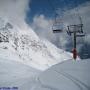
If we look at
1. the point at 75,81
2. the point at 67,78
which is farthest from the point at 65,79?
the point at 75,81

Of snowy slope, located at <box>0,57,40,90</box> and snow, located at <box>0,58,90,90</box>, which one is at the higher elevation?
snow, located at <box>0,58,90,90</box>

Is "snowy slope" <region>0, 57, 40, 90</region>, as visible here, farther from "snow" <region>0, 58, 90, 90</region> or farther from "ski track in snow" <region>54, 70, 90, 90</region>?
"ski track in snow" <region>54, 70, 90, 90</region>

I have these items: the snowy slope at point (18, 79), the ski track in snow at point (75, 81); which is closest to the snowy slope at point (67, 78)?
the ski track in snow at point (75, 81)

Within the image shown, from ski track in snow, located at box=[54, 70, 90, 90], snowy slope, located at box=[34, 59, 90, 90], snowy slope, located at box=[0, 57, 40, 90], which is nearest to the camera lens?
ski track in snow, located at box=[54, 70, 90, 90]

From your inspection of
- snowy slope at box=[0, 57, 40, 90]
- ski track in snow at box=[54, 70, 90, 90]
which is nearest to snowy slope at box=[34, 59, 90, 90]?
ski track in snow at box=[54, 70, 90, 90]

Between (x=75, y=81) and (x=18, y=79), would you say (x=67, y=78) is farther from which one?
(x=18, y=79)

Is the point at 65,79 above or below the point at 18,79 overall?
above

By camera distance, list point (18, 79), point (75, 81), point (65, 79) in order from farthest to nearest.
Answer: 1. point (18, 79)
2. point (65, 79)
3. point (75, 81)

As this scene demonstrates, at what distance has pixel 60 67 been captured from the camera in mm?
7742

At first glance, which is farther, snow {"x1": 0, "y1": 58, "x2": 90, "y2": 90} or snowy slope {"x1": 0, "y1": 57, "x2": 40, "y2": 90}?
snowy slope {"x1": 0, "y1": 57, "x2": 40, "y2": 90}

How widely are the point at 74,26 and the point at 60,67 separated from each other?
413 inches

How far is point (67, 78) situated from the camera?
21.3 feet

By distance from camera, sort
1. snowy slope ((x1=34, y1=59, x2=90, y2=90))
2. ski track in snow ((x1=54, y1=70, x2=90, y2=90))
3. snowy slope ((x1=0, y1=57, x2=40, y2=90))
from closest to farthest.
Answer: ski track in snow ((x1=54, y1=70, x2=90, y2=90)) < snowy slope ((x1=34, y1=59, x2=90, y2=90)) < snowy slope ((x1=0, y1=57, x2=40, y2=90))

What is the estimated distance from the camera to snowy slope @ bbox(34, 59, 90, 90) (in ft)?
19.3
